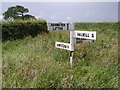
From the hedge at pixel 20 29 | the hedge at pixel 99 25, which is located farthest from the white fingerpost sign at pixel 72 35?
the hedge at pixel 99 25

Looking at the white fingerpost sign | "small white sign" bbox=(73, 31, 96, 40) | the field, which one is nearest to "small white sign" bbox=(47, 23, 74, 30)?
the white fingerpost sign

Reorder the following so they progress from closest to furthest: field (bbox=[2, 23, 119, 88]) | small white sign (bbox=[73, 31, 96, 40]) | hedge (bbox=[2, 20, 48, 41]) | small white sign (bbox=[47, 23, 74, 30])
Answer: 1. field (bbox=[2, 23, 119, 88])
2. small white sign (bbox=[73, 31, 96, 40])
3. small white sign (bbox=[47, 23, 74, 30])
4. hedge (bbox=[2, 20, 48, 41])

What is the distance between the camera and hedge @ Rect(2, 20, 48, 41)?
9.44 metres

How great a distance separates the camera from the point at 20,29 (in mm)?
9977

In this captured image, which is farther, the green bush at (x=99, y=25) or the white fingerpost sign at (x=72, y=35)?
the green bush at (x=99, y=25)

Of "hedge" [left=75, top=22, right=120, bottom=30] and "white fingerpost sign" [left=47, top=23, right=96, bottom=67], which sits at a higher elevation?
"white fingerpost sign" [left=47, top=23, right=96, bottom=67]

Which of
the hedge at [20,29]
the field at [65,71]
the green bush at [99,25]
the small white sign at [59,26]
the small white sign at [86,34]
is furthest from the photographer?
the green bush at [99,25]

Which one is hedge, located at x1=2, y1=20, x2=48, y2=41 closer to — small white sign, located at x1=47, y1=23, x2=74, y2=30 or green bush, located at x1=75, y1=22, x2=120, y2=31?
small white sign, located at x1=47, y1=23, x2=74, y2=30

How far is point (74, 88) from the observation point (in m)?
3.84

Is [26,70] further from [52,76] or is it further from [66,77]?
[66,77]

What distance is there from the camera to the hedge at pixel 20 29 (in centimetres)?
944

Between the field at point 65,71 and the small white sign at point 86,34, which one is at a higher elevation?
the small white sign at point 86,34

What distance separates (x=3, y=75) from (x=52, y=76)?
1379 millimetres

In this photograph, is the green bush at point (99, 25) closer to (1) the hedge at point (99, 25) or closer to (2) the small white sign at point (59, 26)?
(1) the hedge at point (99, 25)
